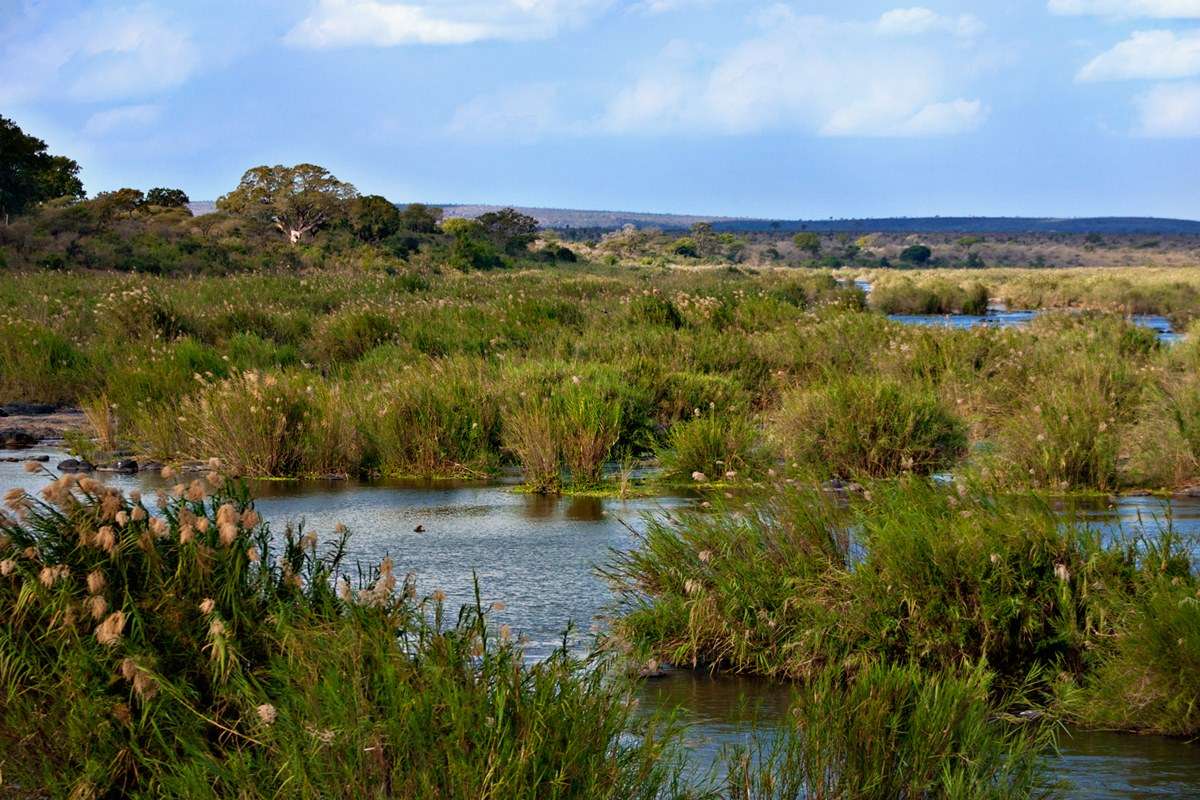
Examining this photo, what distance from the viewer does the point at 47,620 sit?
4762 mm

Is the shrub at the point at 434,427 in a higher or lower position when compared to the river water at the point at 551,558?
higher

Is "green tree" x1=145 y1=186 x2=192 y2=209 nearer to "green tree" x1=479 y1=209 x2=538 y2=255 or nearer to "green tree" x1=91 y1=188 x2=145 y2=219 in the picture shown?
"green tree" x1=91 y1=188 x2=145 y2=219

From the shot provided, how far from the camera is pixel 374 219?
61.8 m

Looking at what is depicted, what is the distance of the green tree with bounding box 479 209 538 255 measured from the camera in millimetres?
69750

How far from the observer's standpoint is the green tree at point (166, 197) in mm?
68812

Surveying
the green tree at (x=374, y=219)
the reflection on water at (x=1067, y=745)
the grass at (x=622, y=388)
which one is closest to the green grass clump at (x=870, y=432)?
the grass at (x=622, y=388)

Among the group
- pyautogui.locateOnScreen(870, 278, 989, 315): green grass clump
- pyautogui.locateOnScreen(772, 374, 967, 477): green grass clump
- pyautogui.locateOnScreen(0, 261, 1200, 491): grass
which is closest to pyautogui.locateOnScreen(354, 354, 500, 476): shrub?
pyautogui.locateOnScreen(0, 261, 1200, 491): grass

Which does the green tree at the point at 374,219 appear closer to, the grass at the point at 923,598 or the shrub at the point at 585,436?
the shrub at the point at 585,436

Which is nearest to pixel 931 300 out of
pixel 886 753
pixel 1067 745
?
pixel 1067 745

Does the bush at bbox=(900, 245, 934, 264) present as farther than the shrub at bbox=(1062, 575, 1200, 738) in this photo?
Yes

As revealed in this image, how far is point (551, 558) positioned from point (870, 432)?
4.00 m

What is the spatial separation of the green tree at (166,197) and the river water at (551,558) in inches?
2288

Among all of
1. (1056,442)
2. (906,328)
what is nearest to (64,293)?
(906,328)

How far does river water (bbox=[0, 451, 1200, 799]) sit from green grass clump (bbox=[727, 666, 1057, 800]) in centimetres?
46
